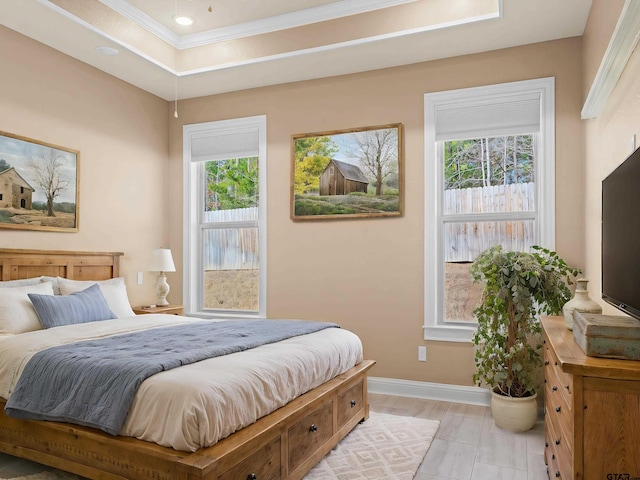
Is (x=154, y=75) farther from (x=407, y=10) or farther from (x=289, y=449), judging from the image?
(x=289, y=449)

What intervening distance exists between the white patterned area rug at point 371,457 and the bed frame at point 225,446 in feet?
0.25

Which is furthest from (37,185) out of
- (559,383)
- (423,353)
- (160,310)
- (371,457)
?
(559,383)

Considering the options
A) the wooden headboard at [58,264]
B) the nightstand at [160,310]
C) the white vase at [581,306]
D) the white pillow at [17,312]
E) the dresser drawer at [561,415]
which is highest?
the wooden headboard at [58,264]

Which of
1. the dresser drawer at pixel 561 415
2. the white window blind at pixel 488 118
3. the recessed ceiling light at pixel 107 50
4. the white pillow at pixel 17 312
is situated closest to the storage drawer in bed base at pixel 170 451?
the white pillow at pixel 17 312

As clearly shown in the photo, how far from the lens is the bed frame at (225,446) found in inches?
78.1

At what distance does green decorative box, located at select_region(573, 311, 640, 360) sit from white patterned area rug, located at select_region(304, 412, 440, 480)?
1.31 metres

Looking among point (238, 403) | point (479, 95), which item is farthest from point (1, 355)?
point (479, 95)

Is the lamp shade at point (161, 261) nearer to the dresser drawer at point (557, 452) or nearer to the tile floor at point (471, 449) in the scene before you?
the tile floor at point (471, 449)

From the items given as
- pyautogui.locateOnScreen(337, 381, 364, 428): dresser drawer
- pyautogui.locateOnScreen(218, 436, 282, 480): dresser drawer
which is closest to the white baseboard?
pyautogui.locateOnScreen(337, 381, 364, 428): dresser drawer

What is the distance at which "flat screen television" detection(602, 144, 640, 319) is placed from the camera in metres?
1.79

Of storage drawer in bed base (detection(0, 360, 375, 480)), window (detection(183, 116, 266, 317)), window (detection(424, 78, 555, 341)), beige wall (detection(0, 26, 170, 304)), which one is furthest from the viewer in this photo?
window (detection(183, 116, 266, 317))

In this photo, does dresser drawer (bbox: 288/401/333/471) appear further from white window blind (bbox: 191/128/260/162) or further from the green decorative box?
white window blind (bbox: 191/128/260/162)

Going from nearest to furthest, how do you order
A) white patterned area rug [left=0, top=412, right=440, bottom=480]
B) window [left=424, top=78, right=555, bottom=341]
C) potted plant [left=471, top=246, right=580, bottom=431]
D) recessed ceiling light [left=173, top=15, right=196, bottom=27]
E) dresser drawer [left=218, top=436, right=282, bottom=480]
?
dresser drawer [left=218, top=436, right=282, bottom=480]
white patterned area rug [left=0, top=412, right=440, bottom=480]
potted plant [left=471, top=246, right=580, bottom=431]
window [left=424, top=78, right=555, bottom=341]
recessed ceiling light [left=173, top=15, right=196, bottom=27]

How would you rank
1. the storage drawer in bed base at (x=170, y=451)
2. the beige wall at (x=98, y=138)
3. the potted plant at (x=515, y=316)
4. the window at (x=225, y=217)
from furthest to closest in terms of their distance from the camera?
the window at (x=225, y=217), the beige wall at (x=98, y=138), the potted plant at (x=515, y=316), the storage drawer in bed base at (x=170, y=451)
